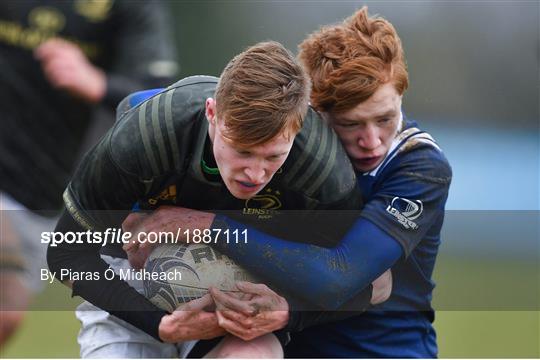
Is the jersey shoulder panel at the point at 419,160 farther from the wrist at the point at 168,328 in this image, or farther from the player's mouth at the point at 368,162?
the wrist at the point at 168,328

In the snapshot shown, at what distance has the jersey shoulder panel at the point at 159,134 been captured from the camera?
7.10 ft

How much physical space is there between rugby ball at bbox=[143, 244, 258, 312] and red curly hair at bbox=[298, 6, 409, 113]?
469 millimetres

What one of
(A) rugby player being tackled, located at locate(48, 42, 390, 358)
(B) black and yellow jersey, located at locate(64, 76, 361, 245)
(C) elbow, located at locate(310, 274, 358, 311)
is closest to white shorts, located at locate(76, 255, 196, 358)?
(A) rugby player being tackled, located at locate(48, 42, 390, 358)

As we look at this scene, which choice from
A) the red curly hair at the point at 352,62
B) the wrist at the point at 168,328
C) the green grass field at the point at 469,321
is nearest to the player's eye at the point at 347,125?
the red curly hair at the point at 352,62

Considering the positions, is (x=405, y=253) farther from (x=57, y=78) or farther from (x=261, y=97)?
(x=57, y=78)

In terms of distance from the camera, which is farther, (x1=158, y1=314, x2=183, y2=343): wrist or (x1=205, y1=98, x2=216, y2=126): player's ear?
(x1=158, y1=314, x2=183, y2=343): wrist

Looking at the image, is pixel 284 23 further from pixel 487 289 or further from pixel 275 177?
pixel 275 177

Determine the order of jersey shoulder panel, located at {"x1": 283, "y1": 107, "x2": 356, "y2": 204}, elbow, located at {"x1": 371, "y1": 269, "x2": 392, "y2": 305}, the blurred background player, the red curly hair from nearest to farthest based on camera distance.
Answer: jersey shoulder panel, located at {"x1": 283, "y1": 107, "x2": 356, "y2": 204} < the red curly hair < elbow, located at {"x1": 371, "y1": 269, "x2": 392, "y2": 305} < the blurred background player

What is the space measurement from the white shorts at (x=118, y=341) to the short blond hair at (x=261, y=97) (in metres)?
0.61

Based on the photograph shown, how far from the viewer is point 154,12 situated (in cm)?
389

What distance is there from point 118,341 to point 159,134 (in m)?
0.67

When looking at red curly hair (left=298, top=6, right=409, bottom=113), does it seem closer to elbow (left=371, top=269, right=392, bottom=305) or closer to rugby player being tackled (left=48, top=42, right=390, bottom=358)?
rugby player being tackled (left=48, top=42, right=390, bottom=358)

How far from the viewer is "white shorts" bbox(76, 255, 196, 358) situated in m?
2.51

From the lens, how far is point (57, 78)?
3816 millimetres
